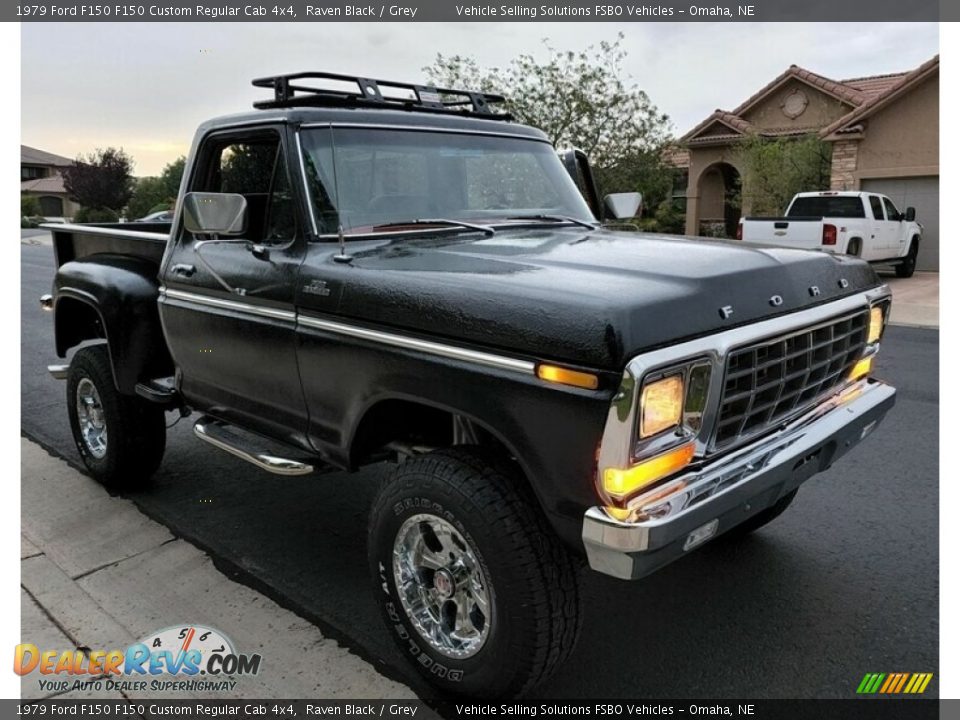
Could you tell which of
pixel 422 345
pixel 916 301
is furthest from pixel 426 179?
pixel 916 301

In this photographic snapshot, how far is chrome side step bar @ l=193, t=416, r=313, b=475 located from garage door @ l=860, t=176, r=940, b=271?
66.9 feet

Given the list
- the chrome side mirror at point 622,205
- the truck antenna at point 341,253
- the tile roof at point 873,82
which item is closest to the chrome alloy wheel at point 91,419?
the truck antenna at point 341,253

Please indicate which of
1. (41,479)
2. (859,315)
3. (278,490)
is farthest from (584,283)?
(41,479)

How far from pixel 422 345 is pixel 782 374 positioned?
1.28 metres

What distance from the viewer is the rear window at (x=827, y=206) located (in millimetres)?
16016

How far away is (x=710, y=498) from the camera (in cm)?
231

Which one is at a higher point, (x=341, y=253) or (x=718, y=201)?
(x=718, y=201)

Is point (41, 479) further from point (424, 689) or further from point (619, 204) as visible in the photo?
point (619, 204)

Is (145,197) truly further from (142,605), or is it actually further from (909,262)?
(142,605)

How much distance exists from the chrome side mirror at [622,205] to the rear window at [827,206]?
12.5 m

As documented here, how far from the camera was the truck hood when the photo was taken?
2264 mm

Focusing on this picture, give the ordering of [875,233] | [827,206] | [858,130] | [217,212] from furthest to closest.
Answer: [858,130] < [827,206] < [875,233] < [217,212]

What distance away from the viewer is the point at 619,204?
4648 mm

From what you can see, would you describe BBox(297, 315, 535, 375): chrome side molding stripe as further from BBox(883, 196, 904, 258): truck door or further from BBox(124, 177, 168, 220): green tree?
BBox(124, 177, 168, 220): green tree
